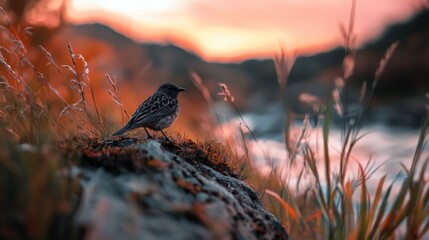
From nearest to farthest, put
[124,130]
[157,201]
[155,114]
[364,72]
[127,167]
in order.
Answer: [157,201]
[127,167]
[124,130]
[155,114]
[364,72]

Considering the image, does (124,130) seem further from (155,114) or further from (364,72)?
(364,72)

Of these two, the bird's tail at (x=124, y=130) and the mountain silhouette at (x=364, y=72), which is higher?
the bird's tail at (x=124, y=130)

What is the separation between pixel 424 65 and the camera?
82.4 ft

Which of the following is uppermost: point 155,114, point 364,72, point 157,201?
point 157,201

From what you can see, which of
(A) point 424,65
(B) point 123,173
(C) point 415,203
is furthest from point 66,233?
(A) point 424,65

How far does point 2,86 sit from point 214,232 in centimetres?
296

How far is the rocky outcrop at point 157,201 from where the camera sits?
2.21 m

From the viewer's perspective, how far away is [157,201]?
8.00 feet

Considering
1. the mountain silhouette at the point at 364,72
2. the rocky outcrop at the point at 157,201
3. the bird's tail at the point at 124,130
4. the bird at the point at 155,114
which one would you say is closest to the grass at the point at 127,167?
the rocky outcrop at the point at 157,201

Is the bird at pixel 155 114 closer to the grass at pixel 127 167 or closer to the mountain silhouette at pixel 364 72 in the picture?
the grass at pixel 127 167

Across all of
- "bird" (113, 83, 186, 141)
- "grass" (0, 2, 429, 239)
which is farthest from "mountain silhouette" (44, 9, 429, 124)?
Result: "grass" (0, 2, 429, 239)

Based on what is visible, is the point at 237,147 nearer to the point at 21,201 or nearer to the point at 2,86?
the point at 2,86

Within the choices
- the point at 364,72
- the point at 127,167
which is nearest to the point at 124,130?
the point at 127,167

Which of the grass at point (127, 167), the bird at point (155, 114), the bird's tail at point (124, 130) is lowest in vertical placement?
the bird at point (155, 114)
